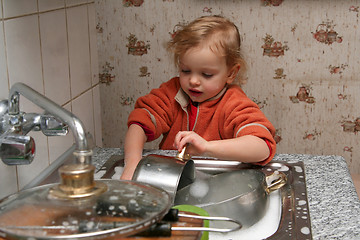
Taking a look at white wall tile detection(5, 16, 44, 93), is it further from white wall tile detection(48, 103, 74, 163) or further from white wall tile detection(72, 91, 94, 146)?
white wall tile detection(72, 91, 94, 146)

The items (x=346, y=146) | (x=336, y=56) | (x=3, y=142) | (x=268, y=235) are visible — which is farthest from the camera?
(x=346, y=146)

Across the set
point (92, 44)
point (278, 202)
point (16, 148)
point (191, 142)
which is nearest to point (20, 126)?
point (16, 148)

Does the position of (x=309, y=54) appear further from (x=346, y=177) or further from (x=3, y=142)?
(x=3, y=142)

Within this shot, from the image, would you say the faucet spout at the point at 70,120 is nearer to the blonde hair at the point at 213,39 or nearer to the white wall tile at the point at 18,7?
the white wall tile at the point at 18,7

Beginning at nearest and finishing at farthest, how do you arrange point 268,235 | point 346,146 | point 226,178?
point 268,235 → point 226,178 → point 346,146

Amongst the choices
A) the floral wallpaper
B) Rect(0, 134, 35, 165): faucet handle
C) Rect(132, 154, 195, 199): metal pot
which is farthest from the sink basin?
the floral wallpaper

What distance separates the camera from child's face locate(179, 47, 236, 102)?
1259 mm

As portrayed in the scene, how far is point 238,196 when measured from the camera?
871 millimetres

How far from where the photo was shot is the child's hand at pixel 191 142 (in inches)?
40.4

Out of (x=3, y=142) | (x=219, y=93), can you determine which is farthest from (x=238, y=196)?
(x=219, y=93)

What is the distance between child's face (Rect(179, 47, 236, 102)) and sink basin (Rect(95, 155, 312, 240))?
9.0 inches

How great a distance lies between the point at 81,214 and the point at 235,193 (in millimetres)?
508

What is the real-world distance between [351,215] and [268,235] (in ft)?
0.52

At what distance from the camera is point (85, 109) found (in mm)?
1417
